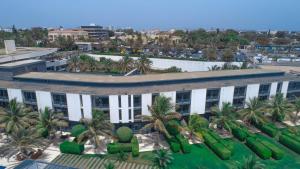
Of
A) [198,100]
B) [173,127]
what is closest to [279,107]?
[198,100]

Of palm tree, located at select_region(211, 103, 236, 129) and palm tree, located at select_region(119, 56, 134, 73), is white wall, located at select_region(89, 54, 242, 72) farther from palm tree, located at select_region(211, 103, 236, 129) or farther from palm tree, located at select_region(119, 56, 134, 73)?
palm tree, located at select_region(211, 103, 236, 129)

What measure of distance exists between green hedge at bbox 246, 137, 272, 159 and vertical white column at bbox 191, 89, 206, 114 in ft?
34.1

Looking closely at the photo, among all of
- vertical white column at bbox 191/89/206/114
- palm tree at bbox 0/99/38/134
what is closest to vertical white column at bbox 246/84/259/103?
vertical white column at bbox 191/89/206/114

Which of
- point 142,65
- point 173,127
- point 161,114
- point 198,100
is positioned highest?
point 142,65

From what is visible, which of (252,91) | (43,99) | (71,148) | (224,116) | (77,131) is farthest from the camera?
(252,91)

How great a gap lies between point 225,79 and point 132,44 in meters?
104

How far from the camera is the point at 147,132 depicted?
45812 millimetres

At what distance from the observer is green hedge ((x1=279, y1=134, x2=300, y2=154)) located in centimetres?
3931

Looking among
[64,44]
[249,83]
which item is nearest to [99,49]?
[64,44]

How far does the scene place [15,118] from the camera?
39.8 metres

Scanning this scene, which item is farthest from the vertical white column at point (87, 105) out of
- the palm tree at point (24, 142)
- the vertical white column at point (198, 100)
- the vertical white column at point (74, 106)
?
the vertical white column at point (198, 100)

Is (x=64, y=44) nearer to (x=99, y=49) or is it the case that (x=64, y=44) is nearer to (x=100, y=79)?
(x=99, y=49)

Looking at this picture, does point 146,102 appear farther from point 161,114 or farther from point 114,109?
point 114,109

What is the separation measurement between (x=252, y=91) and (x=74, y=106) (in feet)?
121
